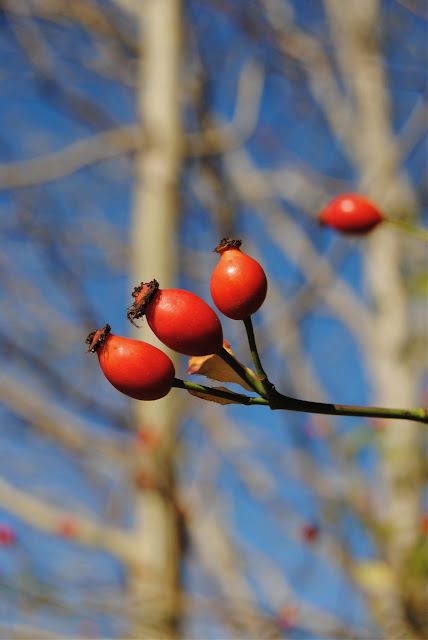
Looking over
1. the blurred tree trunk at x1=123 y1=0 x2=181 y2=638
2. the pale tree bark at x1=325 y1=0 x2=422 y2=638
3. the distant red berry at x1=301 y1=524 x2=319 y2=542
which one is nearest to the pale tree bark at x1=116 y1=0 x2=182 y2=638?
the blurred tree trunk at x1=123 y1=0 x2=181 y2=638

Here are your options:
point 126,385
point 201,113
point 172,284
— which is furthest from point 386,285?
point 126,385

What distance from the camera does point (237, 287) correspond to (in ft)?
2.16

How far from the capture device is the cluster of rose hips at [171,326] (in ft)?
2.06

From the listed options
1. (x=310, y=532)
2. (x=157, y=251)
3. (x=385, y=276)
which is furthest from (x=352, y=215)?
(x=385, y=276)

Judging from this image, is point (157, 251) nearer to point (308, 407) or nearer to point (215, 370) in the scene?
point (215, 370)

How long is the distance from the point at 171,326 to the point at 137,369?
2.2 inches

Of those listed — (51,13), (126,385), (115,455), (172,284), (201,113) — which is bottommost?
(126,385)

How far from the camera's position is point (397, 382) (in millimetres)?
4078

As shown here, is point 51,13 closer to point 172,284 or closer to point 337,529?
point 172,284

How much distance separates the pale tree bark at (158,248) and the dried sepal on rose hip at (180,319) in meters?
1.70

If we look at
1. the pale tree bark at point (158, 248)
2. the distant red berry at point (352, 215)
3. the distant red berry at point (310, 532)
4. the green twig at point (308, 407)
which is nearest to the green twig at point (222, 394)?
the green twig at point (308, 407)

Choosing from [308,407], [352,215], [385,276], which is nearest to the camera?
[308,407]

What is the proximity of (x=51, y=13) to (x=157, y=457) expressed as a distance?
292cm

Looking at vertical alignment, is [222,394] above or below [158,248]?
below
